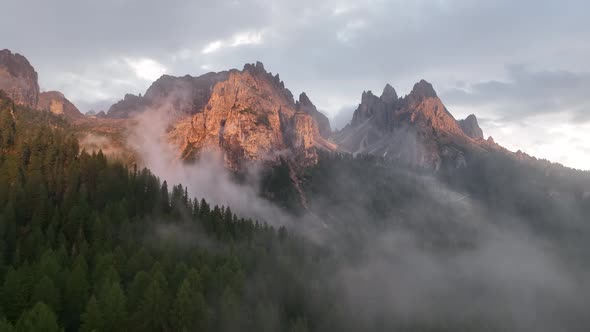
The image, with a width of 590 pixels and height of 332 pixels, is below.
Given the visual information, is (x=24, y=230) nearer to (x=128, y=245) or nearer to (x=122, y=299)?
(x=128, y=245)

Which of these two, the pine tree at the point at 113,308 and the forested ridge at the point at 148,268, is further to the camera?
the forested ridge at the point at 148,268

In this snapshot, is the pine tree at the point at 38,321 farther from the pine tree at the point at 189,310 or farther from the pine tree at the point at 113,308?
the pine tree at the point at 189,310

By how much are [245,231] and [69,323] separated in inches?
3744

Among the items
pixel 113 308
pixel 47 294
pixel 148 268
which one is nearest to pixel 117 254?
pixel 148 268

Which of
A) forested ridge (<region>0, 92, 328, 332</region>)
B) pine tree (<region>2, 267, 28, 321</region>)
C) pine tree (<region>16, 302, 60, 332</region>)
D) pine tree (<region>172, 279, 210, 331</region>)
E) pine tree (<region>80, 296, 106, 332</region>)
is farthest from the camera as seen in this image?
pine tree (<region>172, 279, 210, 331</region>)

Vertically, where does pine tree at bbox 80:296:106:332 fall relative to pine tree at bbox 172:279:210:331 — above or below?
above

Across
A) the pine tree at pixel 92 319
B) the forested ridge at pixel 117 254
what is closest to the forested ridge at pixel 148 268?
the pine tree at pixel 92 319

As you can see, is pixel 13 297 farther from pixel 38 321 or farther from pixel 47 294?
pixel 38 321

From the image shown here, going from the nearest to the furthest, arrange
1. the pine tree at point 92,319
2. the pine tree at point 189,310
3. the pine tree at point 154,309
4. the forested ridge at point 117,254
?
the pine tree at point 92,319 < the forested ridge at point 117,254 < the pine tree at point 154,309 < the pine tree at point 189,310

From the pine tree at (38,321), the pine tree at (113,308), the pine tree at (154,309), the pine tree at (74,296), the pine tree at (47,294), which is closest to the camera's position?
the pine tree at (38,321)

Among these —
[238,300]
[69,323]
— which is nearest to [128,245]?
[238,300]

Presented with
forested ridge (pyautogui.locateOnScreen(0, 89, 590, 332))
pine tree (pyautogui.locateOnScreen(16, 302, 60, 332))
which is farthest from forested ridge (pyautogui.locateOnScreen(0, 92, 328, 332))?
forested ridge (pyautogui.locateOnScreen(0, 89, 590, 332))

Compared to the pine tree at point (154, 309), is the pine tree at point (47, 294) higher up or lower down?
higher up

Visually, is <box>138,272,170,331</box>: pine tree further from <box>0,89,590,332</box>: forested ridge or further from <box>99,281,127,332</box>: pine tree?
<box>99,281,127,332</box>: pine tree
